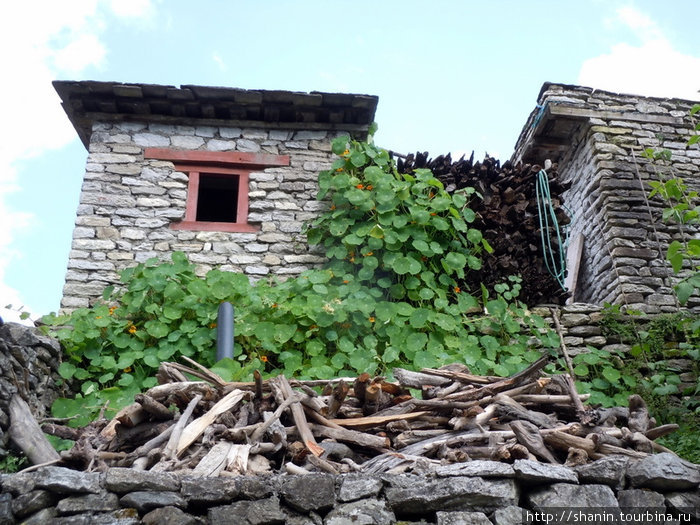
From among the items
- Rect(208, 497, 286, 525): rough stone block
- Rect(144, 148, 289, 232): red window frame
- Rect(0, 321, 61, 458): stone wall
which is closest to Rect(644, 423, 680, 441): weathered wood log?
Rect(208, 497, 286, 525): rough stone block

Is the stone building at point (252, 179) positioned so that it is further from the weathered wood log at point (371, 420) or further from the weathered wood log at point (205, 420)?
the weathered wood log at point (371, 420)

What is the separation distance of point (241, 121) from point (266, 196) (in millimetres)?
958

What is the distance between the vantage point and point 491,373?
612cm

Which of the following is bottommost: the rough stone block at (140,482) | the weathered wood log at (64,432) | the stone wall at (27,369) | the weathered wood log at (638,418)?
the rough stone block at (140,482)

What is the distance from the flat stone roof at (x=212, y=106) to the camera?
25.0ft

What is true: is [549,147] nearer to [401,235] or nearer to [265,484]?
[401,235]

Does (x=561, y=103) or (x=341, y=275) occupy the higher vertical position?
(x=561, y=103)

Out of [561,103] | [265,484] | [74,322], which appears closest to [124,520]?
[265,484]

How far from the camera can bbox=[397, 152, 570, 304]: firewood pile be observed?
24.0 feet

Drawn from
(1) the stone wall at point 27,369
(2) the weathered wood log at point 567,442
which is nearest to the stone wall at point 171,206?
(1) the stone wall at point 27,369

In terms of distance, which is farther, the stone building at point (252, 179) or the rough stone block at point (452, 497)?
the stone building at point (252, 179)

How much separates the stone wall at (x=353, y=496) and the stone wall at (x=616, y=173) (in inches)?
180

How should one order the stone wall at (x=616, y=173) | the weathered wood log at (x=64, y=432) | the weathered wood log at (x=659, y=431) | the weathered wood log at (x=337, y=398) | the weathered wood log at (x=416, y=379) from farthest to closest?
the stone wall at (x=616, y=173)
the weathered wood log at (x=64, y=432)
the weathered wood log at (x=416, y=379)
the weathered wood log at (x=337, y=398)
the weathered wood log at (x=659, y=431)

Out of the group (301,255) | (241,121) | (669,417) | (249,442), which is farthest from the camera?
(241,121)
